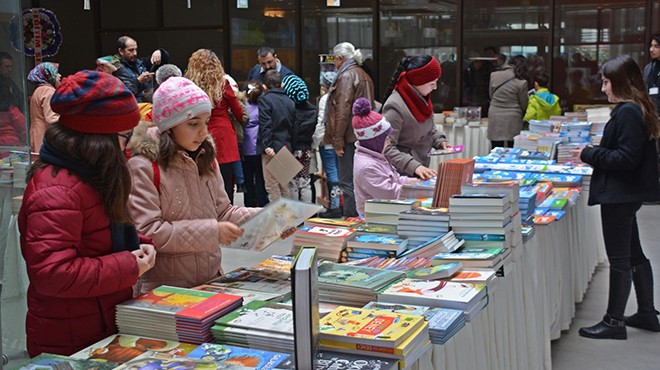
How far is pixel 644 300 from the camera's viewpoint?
4535 millimetres

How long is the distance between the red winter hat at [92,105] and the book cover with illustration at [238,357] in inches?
26.5

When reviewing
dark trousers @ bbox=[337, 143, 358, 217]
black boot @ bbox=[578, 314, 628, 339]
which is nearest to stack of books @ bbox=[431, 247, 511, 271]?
black boot @ bbox=[578, 314, 628, 339]

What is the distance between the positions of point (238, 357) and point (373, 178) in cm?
237

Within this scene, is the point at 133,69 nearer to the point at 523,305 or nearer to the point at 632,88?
the point at 632,88

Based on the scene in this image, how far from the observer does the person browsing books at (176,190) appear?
2.57 meters

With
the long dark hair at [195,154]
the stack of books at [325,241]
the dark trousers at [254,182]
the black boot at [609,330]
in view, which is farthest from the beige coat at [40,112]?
the black boot at [609,330]

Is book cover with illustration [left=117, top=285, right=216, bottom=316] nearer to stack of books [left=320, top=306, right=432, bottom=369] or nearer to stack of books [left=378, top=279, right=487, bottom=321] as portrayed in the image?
stack of books [left=320, top=306, right=432, bottom=369]

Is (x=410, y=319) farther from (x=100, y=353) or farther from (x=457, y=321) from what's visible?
(x=100, y=353)

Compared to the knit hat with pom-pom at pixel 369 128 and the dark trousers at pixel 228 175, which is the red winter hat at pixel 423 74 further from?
the dark trousers at pixel 228 175

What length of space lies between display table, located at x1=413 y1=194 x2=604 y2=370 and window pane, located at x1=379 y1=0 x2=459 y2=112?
6251 mm

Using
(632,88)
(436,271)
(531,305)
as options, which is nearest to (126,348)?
(436,271)

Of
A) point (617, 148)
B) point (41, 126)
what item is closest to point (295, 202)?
point (617, 148)

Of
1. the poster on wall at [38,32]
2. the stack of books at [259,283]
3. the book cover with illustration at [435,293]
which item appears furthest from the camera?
the poster on wall at [38,32]

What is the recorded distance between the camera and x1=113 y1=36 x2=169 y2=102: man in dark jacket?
8.05 m
